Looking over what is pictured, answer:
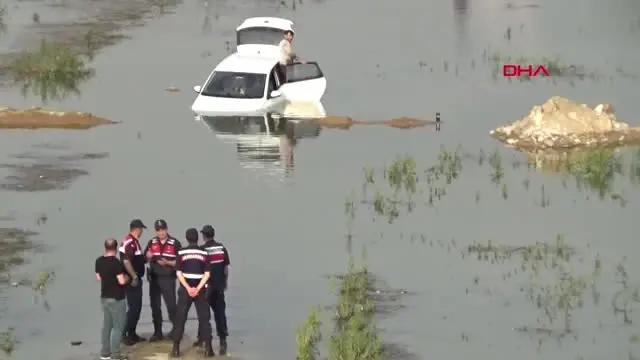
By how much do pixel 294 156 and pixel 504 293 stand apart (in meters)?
10.5

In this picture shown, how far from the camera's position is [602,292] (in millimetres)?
24484

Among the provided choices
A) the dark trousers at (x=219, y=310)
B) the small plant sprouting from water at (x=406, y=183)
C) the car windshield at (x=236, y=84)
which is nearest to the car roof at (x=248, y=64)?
the car windshield at (x=236, y=84)

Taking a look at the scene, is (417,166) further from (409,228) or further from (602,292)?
(602,292)

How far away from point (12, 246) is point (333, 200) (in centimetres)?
667

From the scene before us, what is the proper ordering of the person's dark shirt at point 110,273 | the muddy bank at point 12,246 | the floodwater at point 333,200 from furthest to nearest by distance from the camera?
the muddy bank at point 12,246 < the floodwater at point 333,200 < the person's dark shirt at point 110,273

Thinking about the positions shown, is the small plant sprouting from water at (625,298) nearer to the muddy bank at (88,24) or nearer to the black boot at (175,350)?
the black boot at (175,350)

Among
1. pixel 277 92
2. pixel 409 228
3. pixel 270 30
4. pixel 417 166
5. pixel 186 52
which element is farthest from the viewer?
pixel 186 52

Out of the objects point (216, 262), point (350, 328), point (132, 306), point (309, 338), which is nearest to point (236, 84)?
point (350, 328)

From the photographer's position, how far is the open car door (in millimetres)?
38938

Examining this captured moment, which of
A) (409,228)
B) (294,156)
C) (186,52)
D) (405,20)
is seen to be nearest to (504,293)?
(409,228)

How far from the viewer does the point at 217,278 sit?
20.2 m

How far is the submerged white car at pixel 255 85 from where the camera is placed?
1454 inches

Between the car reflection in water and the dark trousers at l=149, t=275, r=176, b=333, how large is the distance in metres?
11.4

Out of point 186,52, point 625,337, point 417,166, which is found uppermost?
point 186,52
